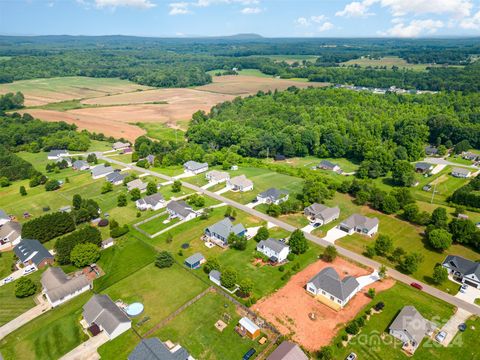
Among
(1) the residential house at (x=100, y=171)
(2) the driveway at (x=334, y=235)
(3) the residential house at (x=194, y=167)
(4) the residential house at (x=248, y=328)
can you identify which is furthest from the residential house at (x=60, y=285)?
(3) the residential house at (x=194, y=167)

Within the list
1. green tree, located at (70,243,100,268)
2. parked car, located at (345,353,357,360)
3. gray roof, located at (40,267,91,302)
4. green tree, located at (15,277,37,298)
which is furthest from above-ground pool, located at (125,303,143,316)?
parked car, located at (345,353,357,360)

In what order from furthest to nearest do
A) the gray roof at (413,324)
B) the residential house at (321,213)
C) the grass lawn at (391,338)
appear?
the residential house at (321,213) < the gray roof at (413,324) < the grass lawn at (391,338)

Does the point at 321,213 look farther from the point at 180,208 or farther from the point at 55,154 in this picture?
the point at 55,154

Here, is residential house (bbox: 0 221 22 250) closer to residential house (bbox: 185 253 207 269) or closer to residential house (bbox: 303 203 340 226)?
residential house (bbox: 185 253 207 269)

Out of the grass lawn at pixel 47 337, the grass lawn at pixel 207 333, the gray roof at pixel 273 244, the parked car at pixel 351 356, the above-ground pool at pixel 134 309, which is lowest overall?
the grass lawn at pixel 47 337

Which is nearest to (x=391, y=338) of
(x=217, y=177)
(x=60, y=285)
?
(x=60, y=285)

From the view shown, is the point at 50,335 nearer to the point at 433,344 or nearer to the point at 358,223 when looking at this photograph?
the point at 433,344

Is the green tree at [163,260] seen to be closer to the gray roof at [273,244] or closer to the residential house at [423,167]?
the gray roof at [273,244]
